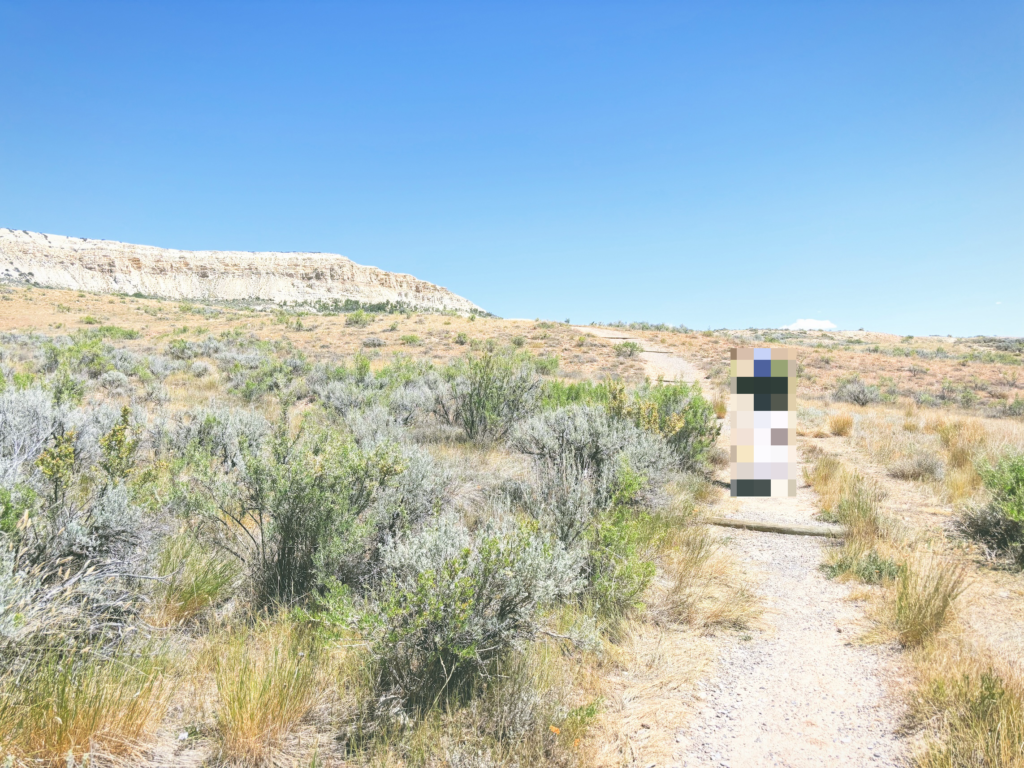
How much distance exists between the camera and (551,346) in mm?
27375

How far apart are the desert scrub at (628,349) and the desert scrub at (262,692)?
24.1m

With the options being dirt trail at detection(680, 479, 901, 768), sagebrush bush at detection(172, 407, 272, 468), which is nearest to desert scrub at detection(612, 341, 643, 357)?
sagebrush bush at detection(172, 407, 272, 468)

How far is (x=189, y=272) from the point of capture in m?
88.9

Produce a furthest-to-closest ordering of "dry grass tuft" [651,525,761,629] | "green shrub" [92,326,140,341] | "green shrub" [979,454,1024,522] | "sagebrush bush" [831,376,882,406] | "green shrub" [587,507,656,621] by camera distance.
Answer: "green shrub" [92,326,140,341], "sagebrush bush" [831,376,882,406], "green shrub" [979,454,1024,522], "dry grass tuft" [651,525,761,629], "green shrub" [587,507,656,621]

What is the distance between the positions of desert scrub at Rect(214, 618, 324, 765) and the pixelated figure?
17.9ft

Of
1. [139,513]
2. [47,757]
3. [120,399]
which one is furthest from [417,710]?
[120,399]

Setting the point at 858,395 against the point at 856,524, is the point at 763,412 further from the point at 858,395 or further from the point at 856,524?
the point at 858,395

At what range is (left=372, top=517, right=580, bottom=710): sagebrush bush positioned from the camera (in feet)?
8.32

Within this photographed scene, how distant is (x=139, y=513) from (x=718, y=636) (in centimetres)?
403

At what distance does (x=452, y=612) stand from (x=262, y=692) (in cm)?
93

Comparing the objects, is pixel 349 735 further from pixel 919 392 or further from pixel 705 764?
pixel 919 392

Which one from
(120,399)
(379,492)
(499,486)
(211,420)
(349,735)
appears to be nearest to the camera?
(349,735)

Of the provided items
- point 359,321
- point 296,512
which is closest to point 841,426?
point 296,512

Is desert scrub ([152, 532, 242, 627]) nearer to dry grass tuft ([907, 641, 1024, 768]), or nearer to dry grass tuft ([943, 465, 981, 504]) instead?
dry grass tuft ([907, 641, 1024, 768])
